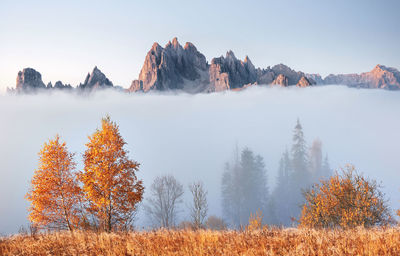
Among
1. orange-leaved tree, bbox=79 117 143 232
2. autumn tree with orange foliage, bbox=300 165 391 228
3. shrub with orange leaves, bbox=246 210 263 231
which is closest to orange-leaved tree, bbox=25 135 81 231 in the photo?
orange-leaved tree, bbox=79 117 143 232

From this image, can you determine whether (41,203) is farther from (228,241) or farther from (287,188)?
(287,188)

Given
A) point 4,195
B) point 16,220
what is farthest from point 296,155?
point 4,195

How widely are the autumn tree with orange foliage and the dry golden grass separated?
70.9 feet

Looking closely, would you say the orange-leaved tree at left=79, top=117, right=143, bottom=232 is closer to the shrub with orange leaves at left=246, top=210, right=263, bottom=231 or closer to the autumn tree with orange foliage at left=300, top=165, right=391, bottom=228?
the shrub with orange leaves at left=246, top=210, right=263, bottom=231

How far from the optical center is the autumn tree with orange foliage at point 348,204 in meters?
26.3

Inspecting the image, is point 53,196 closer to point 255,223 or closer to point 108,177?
point 108,177

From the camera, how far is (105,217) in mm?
22797

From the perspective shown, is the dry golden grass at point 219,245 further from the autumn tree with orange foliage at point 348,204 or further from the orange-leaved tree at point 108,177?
the autumn tree with orange foliage at point 348,204

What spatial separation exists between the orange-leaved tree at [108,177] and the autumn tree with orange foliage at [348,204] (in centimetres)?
1811

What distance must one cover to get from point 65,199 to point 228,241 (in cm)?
2512

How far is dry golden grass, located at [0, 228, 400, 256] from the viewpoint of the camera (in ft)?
20.1

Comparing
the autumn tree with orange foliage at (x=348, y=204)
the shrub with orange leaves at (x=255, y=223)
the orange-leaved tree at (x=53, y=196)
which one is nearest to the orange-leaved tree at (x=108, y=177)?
the orange-leaved tree at (x=53, y=196)

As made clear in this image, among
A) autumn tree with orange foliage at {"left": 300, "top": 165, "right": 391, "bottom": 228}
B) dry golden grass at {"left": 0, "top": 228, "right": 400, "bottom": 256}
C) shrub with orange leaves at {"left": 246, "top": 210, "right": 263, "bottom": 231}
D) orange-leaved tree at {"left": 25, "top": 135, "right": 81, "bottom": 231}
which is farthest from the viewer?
orange-leaved tree at {"left": 25, "top": 135, "right": 81, "bottom": 231}

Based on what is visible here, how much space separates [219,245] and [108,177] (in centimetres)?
1822
